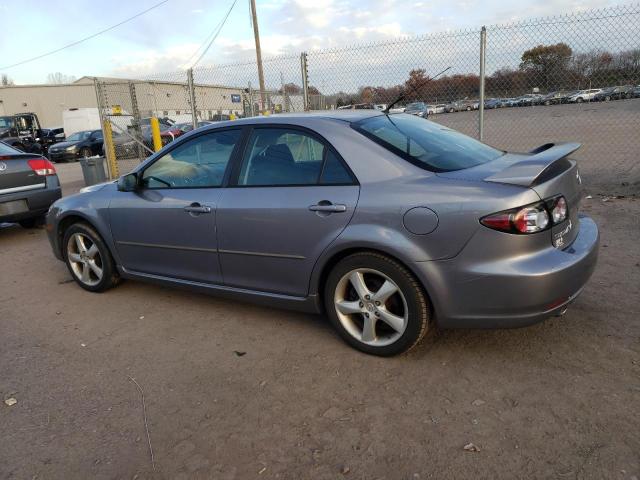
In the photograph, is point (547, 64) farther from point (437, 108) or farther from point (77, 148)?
point (77, 148)

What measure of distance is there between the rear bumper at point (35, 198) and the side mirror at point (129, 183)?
3.56m

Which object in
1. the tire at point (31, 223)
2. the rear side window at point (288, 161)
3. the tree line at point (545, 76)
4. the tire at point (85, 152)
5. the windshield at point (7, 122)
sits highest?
the windshield at point (7, 122)

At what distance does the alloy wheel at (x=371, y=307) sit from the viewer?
3070mm

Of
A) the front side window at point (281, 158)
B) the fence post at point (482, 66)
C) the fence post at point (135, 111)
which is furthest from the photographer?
the fence post at point (135, 111)

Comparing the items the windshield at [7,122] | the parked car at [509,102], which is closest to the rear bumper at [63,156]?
the windshield at [7,122]

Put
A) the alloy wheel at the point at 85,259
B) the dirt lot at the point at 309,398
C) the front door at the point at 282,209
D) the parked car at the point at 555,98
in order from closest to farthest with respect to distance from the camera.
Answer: the dirt lot at the point at 309,398 → the front door at the point at 282,209 → the alloy wheel at the point at 85,259 → the parked car at the point at 555,98

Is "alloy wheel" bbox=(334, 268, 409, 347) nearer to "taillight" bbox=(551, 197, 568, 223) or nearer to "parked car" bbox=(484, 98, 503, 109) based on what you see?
"taillight" bbox=(551, 197, 568, 223)

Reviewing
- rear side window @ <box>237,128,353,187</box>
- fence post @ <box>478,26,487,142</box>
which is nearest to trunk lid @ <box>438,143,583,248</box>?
rear side window @ <box>237,128,353,187</box>

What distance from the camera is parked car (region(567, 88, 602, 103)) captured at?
8212 mm

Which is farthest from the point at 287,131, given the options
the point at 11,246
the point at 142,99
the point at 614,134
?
the point at 614,134

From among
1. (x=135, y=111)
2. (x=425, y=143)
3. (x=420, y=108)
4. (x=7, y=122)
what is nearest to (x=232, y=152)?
(x=425, y=143)

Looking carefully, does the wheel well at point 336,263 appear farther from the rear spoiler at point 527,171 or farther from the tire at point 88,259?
the tire at point 88,259

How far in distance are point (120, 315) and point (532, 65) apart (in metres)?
6.67

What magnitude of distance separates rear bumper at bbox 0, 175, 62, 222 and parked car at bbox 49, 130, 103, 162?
16652 mm
